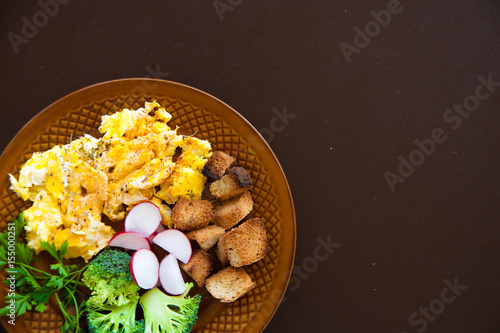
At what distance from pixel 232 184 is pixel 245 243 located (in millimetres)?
462

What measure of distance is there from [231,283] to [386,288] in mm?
1452

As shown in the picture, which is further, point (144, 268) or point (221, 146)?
point (221, 146)

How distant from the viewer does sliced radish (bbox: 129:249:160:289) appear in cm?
315

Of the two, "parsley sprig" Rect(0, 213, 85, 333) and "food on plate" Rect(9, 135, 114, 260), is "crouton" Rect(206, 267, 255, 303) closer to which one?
"food on plate" Rect(9, 135, 114, 260)

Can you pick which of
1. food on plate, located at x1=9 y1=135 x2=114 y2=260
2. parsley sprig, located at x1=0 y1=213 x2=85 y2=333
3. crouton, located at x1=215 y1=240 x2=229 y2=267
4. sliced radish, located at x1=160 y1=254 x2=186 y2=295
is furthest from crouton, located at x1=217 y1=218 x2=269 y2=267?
parsley sprig, located at x1=0 y1=213 x2=85 y2=333

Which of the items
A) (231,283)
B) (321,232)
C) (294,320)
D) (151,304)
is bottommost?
(294,320)

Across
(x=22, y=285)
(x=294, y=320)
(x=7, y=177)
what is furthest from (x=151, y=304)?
(x=7, y=177)

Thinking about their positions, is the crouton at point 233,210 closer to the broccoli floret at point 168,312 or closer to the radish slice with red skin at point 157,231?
the radish slice with red skin at point 157,231

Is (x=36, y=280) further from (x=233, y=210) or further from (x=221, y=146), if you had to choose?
(x=221, y=146)

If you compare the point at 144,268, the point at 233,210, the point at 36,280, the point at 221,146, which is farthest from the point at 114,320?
the point at 221,146

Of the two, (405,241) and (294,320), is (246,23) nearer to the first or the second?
(405,241)

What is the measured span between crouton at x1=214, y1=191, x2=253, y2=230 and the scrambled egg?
0.26m

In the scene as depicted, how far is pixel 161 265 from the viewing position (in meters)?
3.30

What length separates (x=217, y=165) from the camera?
3324 millimetres
